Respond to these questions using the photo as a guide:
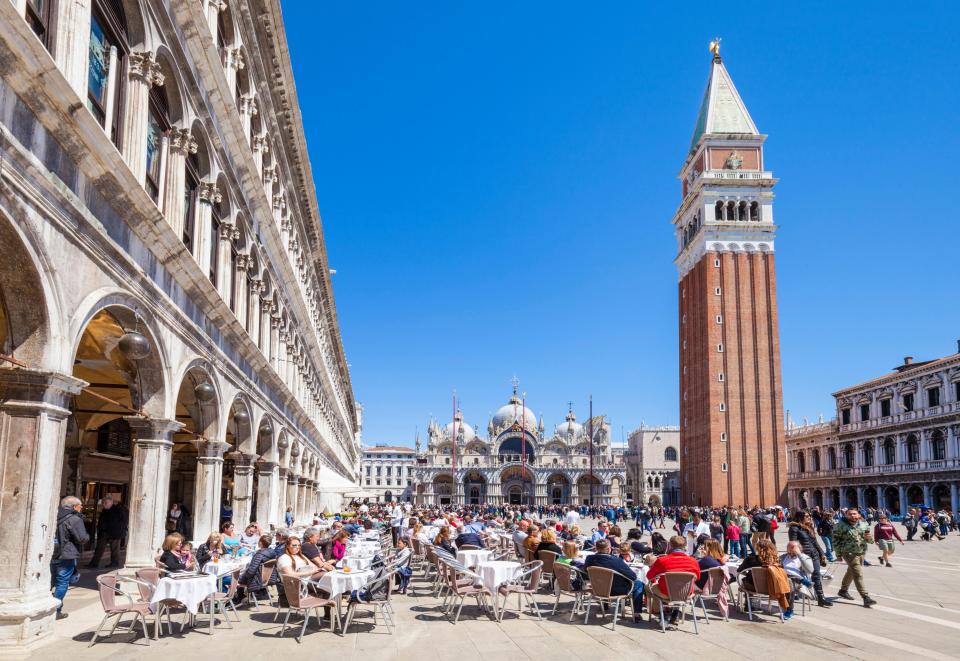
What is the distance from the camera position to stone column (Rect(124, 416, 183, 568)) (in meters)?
11.1

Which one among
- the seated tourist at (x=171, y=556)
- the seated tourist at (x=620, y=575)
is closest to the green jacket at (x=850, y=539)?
the seated tourist at (x=620, y=575)

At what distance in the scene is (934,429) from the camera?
52.6 m

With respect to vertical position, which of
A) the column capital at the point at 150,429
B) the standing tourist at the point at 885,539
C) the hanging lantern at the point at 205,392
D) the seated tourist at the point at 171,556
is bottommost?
the standing tourist at the point at 885,539

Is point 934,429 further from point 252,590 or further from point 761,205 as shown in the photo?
point 252,590

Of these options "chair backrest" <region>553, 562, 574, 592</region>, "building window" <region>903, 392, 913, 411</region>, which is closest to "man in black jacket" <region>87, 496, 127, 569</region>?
"chair backrest" <region>553, 562, 574, 592</region>

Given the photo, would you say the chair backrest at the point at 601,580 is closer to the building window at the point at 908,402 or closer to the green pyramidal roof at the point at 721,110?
the building window at the point at 908,402

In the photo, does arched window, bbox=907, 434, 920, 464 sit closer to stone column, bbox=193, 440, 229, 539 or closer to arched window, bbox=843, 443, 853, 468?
arched window, bbox=843, 443, 853, 468

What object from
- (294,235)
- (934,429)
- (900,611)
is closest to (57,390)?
(900,611)

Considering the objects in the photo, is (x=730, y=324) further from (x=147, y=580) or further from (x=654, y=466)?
(x=147, y=580)

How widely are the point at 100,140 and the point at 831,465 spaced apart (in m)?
68.8

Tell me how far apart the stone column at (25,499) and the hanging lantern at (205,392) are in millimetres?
5961

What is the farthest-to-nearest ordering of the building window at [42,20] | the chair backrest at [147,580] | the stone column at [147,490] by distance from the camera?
the stone column at [147,490], the chair backrest at [147,580], the building window at [42,20]

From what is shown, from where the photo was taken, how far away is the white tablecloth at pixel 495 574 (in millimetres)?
10859

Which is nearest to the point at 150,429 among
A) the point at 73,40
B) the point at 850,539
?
the point at 73,40
